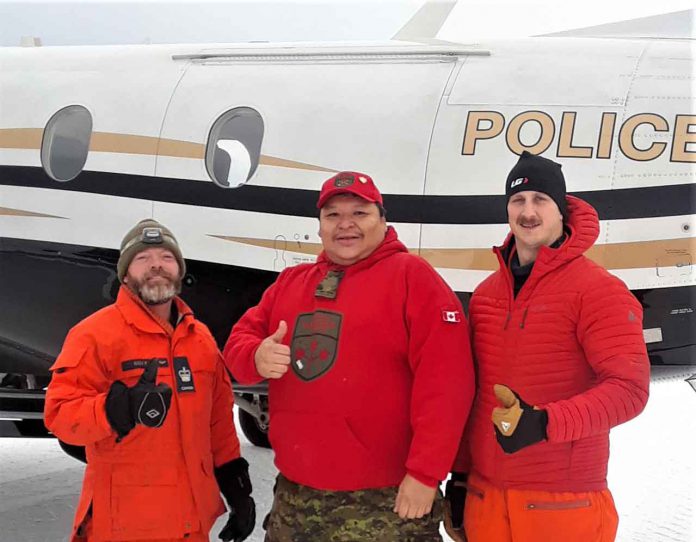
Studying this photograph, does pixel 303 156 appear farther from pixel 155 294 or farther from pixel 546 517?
pixel 546 517

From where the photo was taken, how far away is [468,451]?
118 inches

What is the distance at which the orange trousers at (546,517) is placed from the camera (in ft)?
8.69

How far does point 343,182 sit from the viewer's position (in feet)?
9.98

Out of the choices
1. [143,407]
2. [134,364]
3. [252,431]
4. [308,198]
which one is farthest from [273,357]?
[252,431]

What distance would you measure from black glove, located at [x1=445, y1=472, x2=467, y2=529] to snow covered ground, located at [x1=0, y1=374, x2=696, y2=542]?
78.1 inches

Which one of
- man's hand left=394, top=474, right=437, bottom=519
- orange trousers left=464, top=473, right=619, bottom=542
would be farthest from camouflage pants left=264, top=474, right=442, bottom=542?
orange trousers left=464, top=473, right=619, bottom=542

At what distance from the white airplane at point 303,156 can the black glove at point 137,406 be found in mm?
2076

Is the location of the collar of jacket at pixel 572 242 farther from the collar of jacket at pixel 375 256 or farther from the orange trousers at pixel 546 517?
the orange trousers at pixel 546 517

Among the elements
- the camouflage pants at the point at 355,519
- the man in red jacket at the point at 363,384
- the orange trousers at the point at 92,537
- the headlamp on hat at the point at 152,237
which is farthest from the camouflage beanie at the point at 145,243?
the camouflage pants at the point at 355,519

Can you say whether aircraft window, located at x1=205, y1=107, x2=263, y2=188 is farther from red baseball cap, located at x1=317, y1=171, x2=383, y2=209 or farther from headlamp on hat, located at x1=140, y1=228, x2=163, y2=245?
red baseball cap, located at x1=317, y1=171, x2=383, y2=209

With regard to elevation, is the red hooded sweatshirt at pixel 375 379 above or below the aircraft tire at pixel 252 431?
above

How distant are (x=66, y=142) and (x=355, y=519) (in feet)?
12.3

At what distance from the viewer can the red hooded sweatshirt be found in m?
2.78

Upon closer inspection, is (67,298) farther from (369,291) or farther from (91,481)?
(369,291)
